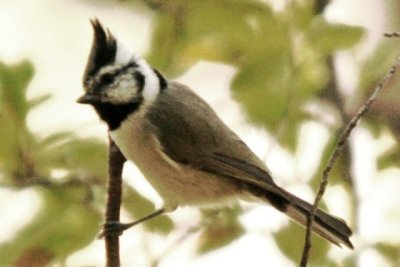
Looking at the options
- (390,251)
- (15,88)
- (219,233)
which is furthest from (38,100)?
(390,251)

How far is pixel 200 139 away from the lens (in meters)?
1.98

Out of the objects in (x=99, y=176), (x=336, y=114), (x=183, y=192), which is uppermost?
(x=336, y=114)

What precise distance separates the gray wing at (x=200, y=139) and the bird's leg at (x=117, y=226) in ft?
0.98

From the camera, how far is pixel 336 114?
1.90m

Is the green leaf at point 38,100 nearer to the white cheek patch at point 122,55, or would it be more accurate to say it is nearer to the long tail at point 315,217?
the white cheek patch at point 122,55

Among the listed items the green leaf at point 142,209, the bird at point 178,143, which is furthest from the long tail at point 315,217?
the green leaf at point 142,209

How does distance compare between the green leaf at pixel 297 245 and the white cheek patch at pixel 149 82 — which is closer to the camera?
the green leaf at pixel 297 245

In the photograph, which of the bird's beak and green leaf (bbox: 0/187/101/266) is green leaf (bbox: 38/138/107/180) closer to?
green leaf (bbox: 0/187/101/266)

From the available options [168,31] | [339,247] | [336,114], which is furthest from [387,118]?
[168,31]

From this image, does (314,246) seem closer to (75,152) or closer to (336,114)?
(336,114)

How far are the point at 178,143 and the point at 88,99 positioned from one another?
24 centimetres

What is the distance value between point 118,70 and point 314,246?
1.73ft

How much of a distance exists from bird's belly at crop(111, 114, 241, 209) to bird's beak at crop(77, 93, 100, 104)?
3.4 inches

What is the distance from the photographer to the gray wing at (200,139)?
1973mm
